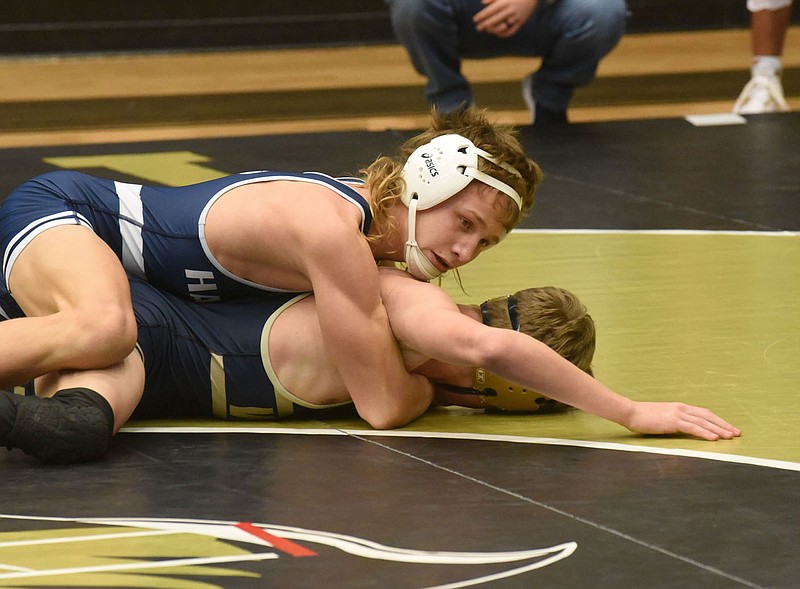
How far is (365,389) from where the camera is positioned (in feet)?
8.84

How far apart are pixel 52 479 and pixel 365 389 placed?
1.90 feet

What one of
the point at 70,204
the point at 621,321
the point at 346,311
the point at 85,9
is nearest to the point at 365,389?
the point at 346,311

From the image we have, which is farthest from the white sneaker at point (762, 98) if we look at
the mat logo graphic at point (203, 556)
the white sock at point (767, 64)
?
the mat logo graphic at point (203, 556)

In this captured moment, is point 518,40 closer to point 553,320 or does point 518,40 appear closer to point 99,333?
point 553,320

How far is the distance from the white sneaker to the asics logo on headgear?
400 cm

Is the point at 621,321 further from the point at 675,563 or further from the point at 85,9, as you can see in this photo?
the point at 85,9

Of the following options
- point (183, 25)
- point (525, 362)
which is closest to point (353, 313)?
point (525, 362)

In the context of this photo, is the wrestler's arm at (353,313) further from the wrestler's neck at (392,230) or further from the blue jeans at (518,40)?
the blue jeans at (518,40)

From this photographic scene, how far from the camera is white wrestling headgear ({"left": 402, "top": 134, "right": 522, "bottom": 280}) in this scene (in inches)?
107

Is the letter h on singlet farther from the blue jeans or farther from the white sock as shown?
the white sock

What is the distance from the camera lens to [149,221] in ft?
9.40

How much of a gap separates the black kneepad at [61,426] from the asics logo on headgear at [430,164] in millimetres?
715

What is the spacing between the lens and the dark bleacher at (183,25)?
28.5 feet

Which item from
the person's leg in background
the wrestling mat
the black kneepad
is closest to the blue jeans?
the person's leg in background
